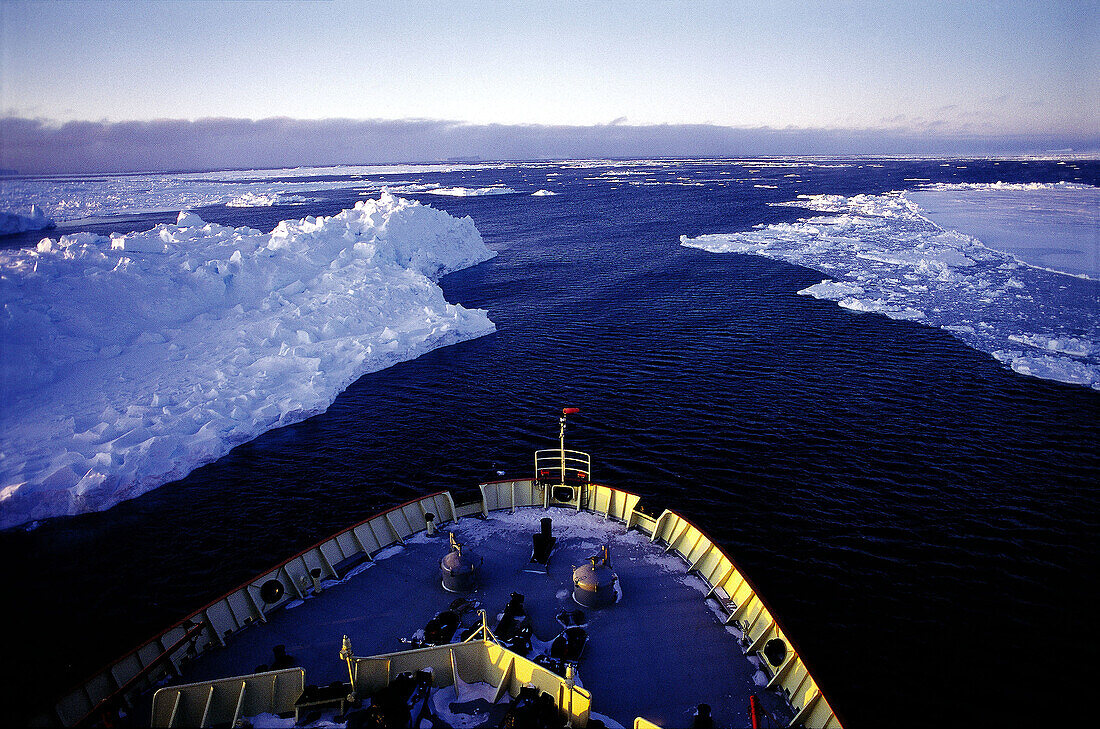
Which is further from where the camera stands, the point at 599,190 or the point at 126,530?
the point at 599,190

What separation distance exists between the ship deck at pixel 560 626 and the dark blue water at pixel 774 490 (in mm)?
3377

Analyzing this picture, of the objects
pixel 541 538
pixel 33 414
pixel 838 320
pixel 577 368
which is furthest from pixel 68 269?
pixel 838 320

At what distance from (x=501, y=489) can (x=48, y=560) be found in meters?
17.4

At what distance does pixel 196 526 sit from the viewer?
23.1 meters

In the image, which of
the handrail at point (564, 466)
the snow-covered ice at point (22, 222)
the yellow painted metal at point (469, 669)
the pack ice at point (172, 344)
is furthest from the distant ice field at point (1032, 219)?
the snow-covered ice at point (22, 222)

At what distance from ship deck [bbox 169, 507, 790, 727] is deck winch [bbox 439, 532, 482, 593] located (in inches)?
10.1

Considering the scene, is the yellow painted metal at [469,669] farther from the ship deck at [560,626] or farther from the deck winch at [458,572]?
the deck winch at [458,572]

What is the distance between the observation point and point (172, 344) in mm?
34906

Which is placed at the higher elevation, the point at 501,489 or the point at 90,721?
the point at 501,489

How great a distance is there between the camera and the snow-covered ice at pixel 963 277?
35906 mm

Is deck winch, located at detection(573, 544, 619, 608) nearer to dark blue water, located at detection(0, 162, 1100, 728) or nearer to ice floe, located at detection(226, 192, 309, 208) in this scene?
dark blue water, located at detection(0, 162, 1100, 728)

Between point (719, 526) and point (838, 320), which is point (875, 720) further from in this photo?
point (838, 320)

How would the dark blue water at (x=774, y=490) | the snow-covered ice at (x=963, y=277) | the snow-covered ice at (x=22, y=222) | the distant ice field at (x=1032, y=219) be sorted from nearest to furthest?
the dark blue water at (x=774, y=490)
the snow-covered ice at (x=963, y=277)
the distant ice field at (x=1032, y=219)
the snow-covered ice at (x=22, y=222)

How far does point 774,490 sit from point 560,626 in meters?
13.5
